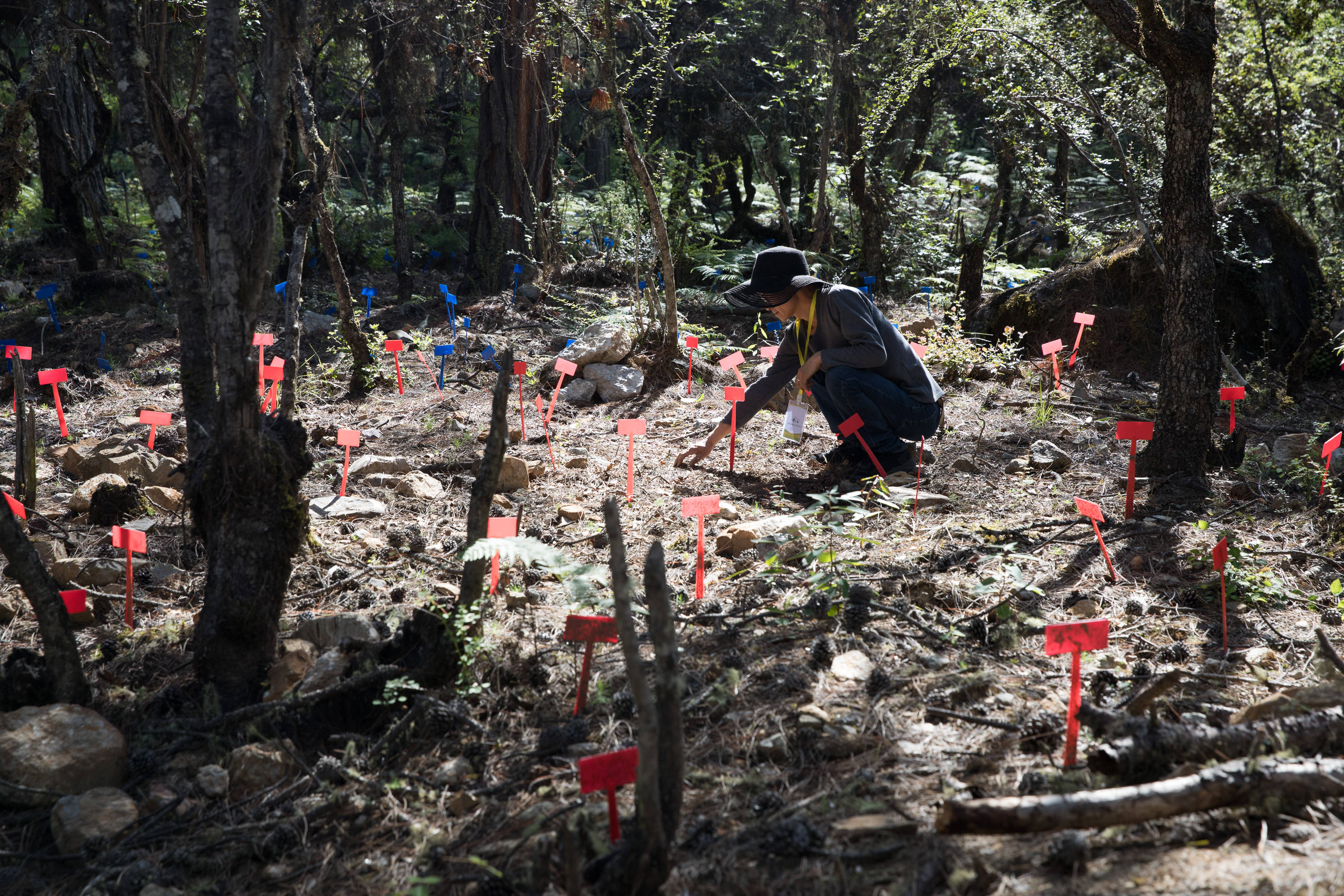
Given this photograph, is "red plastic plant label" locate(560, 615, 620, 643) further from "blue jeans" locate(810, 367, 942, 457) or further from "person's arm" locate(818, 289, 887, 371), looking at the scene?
"person's arm" locate(818, 289, 887, 371)

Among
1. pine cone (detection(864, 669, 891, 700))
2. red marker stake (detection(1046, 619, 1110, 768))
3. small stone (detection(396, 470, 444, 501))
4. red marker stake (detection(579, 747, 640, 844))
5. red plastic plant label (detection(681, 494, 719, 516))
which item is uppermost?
red plastic plant label (detection(681, 494, 719, 516))

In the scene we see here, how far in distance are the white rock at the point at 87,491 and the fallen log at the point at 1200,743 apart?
429 centimetres

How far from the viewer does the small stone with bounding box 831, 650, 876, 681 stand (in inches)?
105

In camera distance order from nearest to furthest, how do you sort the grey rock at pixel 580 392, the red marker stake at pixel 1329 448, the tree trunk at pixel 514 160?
the red marker stake at pixel 1329 448 < the grey rock at pixel 580 392 < the tree trunk at pixel 514 160

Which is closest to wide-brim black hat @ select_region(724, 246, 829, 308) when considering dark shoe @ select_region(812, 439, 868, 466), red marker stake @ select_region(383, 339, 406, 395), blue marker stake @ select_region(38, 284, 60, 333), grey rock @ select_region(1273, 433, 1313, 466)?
dark shoe @ select_region(812, 439, 868, 466)

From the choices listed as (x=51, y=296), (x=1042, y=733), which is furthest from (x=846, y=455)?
(x=51, y=296)

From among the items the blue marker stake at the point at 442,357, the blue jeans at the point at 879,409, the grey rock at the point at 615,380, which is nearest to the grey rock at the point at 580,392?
the grey rock at the point at 615,380

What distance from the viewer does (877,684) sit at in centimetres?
259

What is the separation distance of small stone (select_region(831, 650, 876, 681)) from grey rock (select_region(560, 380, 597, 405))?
4.56 metres

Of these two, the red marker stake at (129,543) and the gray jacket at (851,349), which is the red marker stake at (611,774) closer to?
the red marker stake at (129,543)

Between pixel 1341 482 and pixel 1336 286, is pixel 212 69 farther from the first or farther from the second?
pixel 1336 286

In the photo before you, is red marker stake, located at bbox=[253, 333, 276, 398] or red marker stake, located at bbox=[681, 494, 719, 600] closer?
red marker stake, located at bbox=[253, 333, 276, 398]

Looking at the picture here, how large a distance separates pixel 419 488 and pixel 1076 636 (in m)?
3.44

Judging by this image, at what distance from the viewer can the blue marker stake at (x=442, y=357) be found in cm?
648
